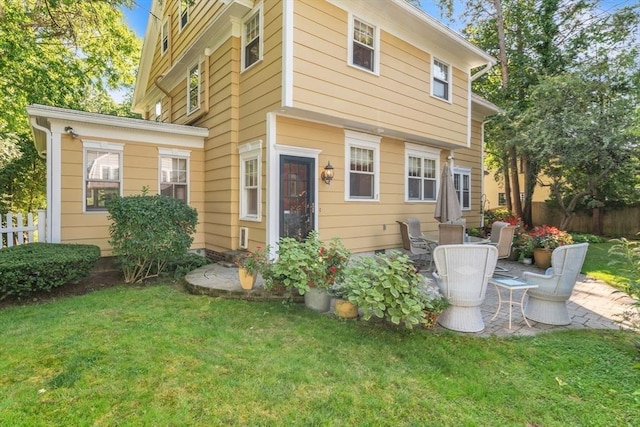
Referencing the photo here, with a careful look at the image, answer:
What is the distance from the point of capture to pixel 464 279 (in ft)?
12.0

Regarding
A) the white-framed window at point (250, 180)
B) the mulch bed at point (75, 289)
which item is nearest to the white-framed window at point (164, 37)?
the white-framed window at point (250, 180)

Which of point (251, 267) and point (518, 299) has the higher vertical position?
point (251, 267)

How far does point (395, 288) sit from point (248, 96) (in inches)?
203

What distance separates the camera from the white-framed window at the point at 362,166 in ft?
24.4

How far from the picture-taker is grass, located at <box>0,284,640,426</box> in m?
2.31

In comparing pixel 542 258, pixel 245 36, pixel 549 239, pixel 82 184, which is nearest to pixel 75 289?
pixel 82 184

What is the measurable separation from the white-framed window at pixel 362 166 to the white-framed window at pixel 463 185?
14.3 feet

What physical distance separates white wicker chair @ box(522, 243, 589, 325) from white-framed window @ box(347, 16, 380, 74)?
5057 mm

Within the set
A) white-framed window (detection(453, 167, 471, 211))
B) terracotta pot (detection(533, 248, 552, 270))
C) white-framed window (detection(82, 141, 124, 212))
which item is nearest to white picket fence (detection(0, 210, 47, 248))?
white-framed window (detection(82, 141, 124, 212))

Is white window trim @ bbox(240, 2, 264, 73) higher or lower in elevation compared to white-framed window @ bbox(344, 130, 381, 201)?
higher

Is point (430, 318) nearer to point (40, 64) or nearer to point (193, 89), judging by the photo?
point (193, 89)

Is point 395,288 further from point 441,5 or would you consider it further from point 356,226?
point 441,5

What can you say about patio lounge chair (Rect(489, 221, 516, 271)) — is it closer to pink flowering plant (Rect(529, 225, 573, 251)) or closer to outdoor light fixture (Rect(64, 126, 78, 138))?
pink flowering plant (Rect(529, 225, 573, 251))

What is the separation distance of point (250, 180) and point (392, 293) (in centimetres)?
439
